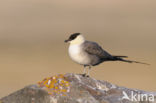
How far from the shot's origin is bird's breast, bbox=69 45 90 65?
9.06 m

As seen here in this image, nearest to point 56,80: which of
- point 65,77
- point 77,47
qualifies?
point 65,77

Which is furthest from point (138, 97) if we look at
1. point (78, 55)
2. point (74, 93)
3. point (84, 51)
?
point (84, 51)

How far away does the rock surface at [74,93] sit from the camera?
645 centimetres

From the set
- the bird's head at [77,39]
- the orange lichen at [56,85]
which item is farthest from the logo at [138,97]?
the bird's head at [77,39]

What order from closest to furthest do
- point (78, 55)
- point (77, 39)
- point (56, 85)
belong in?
point (56, 85)
point (78, 55)
point (77, 39)

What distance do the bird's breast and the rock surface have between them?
154 centimetres

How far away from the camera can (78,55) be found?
359 inches

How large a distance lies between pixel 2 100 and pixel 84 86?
144cm

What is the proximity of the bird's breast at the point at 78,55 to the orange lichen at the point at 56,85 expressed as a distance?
1922 millimetres

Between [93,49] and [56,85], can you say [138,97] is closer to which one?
[56,85]

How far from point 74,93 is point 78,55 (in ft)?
8.48

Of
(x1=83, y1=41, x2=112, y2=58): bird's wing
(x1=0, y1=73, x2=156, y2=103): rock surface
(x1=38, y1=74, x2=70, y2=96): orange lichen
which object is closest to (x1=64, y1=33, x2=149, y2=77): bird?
(x1=83, y1=41, x2=112, y2=58): bird's wing

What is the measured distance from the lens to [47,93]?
6.48 metres

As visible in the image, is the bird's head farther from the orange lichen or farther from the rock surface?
the orange lichen
